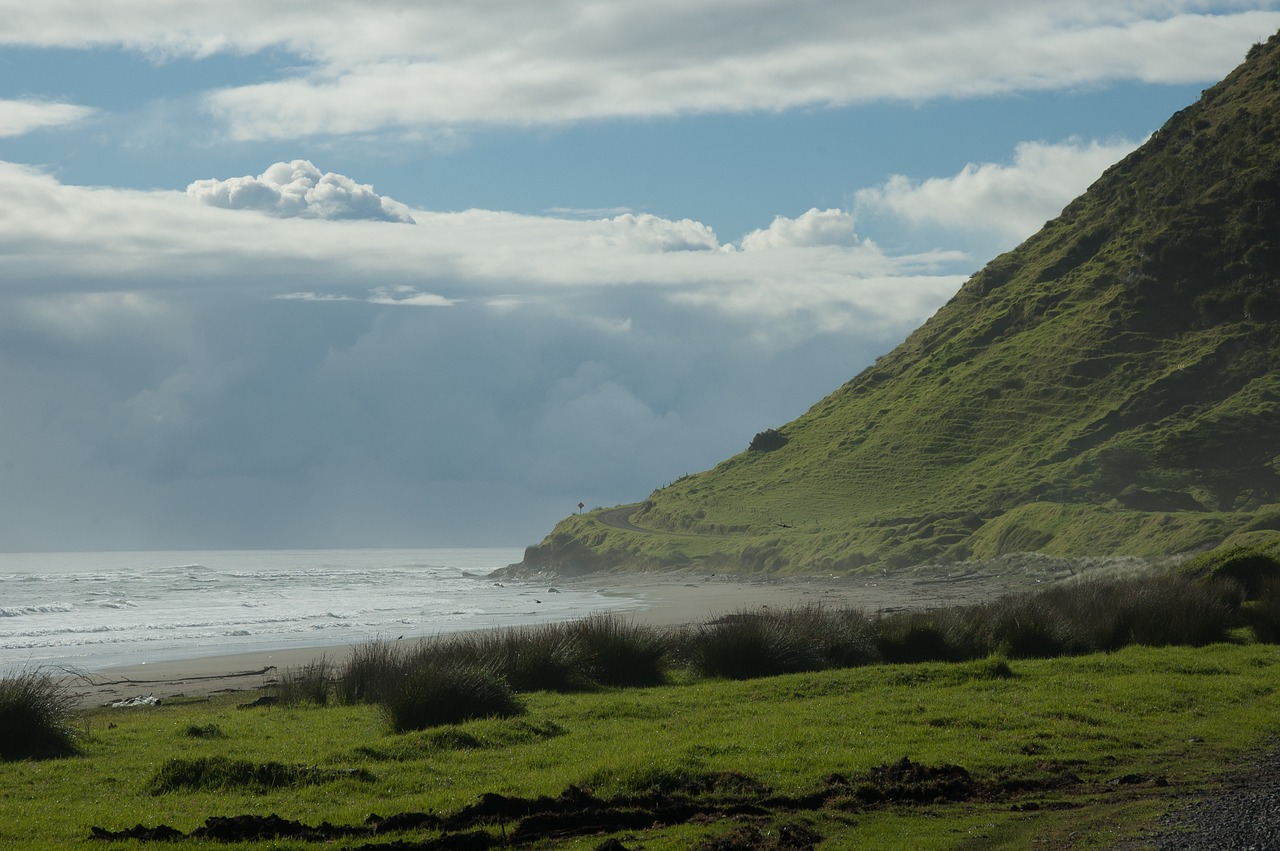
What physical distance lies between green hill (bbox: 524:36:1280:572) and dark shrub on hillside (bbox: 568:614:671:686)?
1906 inches

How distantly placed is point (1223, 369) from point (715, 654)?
87632 millimetres

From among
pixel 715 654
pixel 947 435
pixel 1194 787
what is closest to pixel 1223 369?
pixel 947 435

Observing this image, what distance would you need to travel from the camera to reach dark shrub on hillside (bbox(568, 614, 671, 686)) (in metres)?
20.5

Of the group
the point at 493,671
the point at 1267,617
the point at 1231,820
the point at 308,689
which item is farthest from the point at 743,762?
the point at 1267,617

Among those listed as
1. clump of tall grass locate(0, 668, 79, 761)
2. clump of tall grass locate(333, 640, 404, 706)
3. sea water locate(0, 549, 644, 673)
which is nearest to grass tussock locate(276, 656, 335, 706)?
clump of tall grass locate(333, 640, 404, 706)

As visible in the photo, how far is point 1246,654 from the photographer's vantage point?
2120cm

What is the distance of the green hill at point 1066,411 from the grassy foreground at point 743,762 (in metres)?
50.3

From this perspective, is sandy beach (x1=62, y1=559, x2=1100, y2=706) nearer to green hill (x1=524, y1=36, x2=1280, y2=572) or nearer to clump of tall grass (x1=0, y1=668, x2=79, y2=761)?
clump of tall grass (x1=0, y1=668, x2=79, y2=761)

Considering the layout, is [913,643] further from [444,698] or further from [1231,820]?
[1231,820]

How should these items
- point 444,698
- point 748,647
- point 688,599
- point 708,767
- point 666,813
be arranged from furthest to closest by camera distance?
point 688,599 < point 748,647 < point 444,698 < point 708,767 < point 666,813

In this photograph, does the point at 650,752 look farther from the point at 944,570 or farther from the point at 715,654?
the point at 944,570

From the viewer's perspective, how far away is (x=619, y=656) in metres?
20.7

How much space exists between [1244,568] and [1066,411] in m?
71.0

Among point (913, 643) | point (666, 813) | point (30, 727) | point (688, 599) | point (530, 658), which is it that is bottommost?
point (688, 599)
